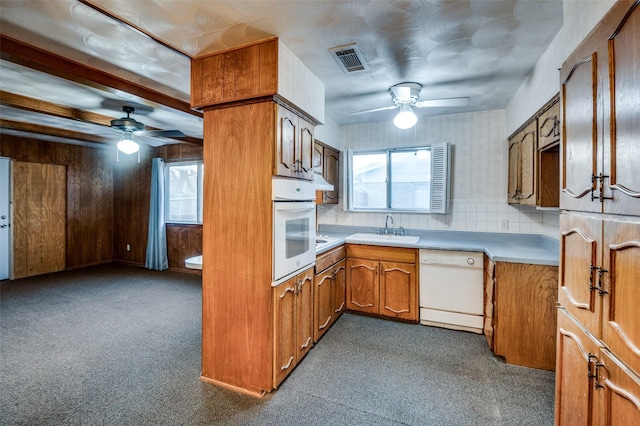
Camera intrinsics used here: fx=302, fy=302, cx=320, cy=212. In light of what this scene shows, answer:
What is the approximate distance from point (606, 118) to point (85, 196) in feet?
24.3

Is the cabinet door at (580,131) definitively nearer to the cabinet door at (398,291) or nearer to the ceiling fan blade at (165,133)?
the cabinet door at (398,291)

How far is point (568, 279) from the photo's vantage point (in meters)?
1.36

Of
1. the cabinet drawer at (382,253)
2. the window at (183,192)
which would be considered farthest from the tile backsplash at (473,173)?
the window at (183,192)

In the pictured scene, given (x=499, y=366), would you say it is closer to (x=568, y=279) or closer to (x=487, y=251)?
(x=487, y=251)

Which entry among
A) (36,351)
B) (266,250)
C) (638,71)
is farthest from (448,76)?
(36,351)

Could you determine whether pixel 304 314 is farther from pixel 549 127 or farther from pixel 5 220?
pixel 5 220

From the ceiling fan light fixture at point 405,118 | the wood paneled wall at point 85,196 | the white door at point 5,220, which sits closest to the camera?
the ceiling fan light fixture at point 405,118

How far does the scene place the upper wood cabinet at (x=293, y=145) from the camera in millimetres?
2090

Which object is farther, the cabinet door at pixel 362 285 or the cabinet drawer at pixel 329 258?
the cabinet door at pixel 362 285

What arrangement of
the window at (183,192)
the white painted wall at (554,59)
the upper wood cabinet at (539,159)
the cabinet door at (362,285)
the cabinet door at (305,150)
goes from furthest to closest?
the window at (183,192) < the cabinet door at (362,285) < the cabinet door at (305,150) < the upper wood cabinet at (539,159) < the white painted wall at (554,59)

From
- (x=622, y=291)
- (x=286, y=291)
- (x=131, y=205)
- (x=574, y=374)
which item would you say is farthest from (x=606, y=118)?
(x=131, y=205)

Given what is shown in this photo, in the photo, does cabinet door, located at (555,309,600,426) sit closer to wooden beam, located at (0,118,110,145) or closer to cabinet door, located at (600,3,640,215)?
cabinet door, located at (600,3,640,215)

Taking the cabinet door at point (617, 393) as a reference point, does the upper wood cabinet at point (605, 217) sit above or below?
above

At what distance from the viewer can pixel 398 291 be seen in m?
3.27
